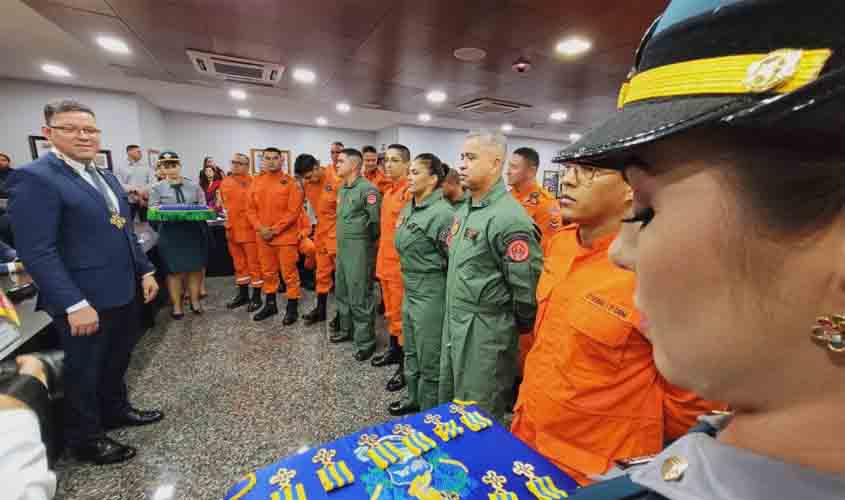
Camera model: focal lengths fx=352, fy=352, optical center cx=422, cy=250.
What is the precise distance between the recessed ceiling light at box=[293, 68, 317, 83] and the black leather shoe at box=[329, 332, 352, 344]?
3.23 m

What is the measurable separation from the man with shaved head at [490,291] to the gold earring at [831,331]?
130cm

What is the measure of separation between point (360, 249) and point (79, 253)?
177 centimetres

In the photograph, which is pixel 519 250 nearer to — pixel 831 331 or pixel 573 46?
pixel 831 331

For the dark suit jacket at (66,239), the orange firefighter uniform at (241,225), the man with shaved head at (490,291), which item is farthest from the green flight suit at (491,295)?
the orange firefighter uniform at (241,225)

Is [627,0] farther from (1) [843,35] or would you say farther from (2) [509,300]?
(1) [843,35]

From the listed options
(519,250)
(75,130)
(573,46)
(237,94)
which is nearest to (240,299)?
(75,130)

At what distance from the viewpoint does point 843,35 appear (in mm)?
208

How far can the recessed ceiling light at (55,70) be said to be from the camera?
487cm

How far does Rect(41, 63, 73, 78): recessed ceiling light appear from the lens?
487cm

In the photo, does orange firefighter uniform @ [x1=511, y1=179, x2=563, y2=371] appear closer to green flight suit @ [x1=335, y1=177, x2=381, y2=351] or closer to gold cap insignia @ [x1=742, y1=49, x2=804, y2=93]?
green flight suit @ [x1=335, y1=177, x2=381, y2=351]

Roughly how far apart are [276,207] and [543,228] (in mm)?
2752

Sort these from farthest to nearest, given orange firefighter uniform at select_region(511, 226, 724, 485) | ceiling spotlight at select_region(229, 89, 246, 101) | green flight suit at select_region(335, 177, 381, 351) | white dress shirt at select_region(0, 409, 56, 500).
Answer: ceiling spotlight at select_region(229, 89, 246, 101) → green flight suit at select_region(335, 177, 381, 351) → orange firefighter uniform at select_region(511, 226, 724, 485) → white dress shirt at select_region(0, 409, 56, 500)

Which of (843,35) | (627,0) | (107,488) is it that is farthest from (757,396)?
(627,0)

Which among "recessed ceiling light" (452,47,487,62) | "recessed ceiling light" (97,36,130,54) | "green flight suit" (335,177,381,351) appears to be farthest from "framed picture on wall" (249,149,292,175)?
"green flight suit" (335,177,381,351)
